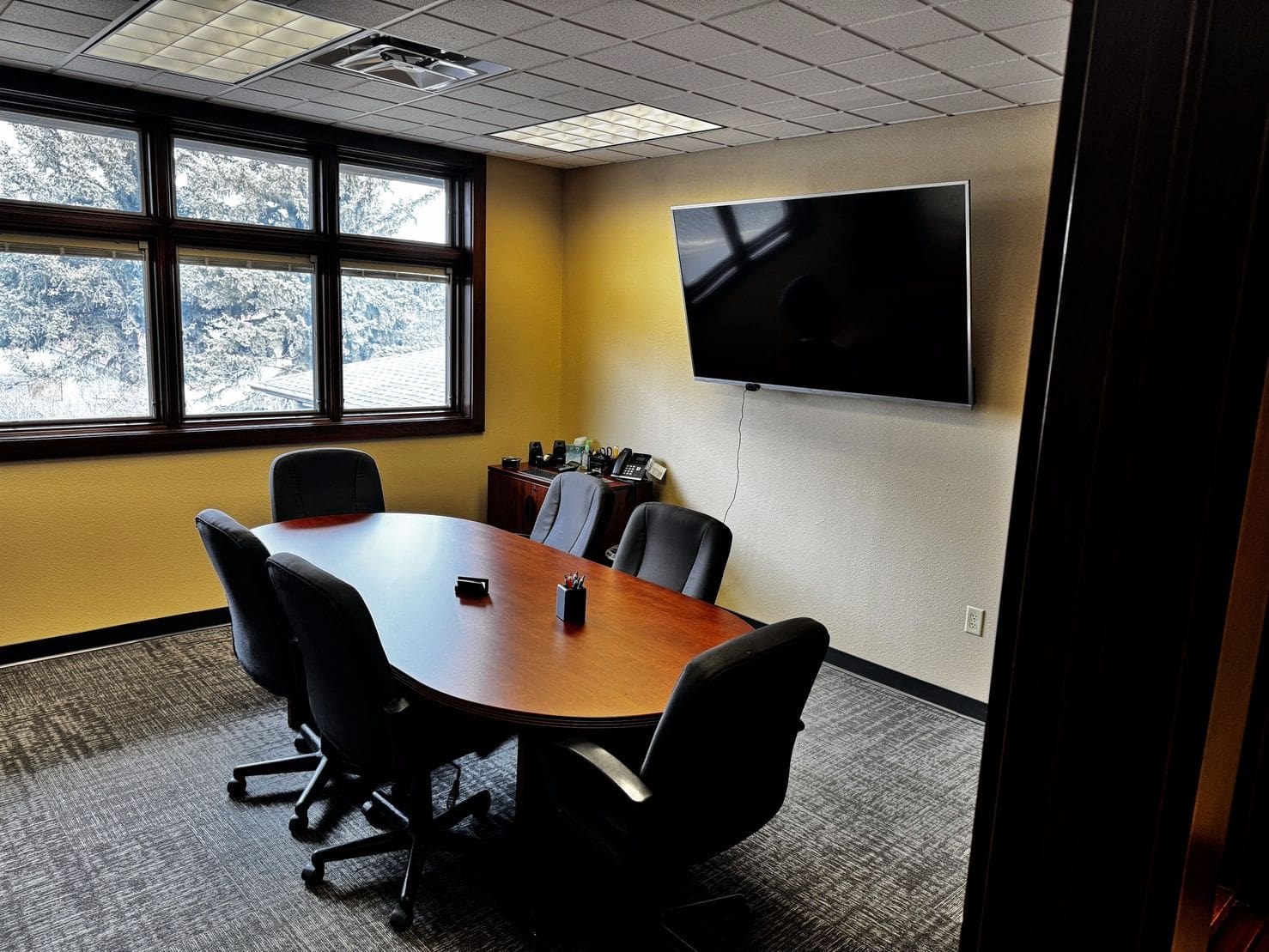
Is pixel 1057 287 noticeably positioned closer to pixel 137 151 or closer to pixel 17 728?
pixel 17 728

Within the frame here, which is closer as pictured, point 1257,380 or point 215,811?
point 1257,380

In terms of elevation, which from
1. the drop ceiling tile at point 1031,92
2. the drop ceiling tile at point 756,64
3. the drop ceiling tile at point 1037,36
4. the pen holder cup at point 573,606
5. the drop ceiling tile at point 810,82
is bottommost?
the pen holder cup at point 573,606

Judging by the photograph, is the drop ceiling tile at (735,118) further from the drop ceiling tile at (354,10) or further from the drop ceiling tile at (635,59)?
the drop ceiling tile at (354,10)

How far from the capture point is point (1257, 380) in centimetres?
50

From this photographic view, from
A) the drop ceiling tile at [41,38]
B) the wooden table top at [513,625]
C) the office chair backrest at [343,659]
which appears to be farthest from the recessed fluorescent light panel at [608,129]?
the office chair backrest at [343,659]

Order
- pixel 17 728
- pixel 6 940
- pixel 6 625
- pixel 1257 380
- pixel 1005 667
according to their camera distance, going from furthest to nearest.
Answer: pixel 6 625
pixel 17 728
pixel 6 940
pixel 1005 667
pixel 1257 380

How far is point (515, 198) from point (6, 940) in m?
4.53

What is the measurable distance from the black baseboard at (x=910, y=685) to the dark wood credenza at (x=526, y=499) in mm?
1415

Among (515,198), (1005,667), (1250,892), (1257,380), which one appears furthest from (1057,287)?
(515,198)

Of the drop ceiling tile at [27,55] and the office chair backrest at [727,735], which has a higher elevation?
the drop ceiling tile at [27,55]

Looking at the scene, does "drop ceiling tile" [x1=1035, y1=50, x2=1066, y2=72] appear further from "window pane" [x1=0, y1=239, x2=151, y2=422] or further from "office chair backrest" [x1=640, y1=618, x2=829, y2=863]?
"window pane" [x1=0, y1=239, x2=151, y2=422]

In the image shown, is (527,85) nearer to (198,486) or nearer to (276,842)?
(198,486)

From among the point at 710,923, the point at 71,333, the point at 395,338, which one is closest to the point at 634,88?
the point at 395,338

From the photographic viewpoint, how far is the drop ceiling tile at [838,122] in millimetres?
4000
